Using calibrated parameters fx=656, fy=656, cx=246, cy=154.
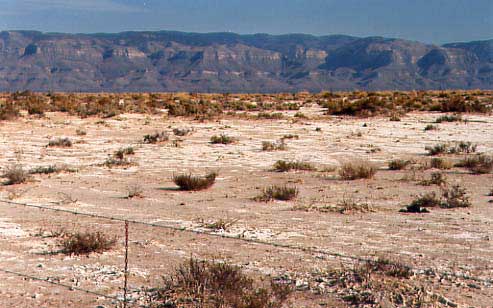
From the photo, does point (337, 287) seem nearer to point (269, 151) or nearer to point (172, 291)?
point (172, 291)

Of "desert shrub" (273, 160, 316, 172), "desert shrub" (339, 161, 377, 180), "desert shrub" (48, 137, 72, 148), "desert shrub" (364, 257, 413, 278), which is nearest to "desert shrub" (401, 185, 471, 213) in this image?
"desert shrub" (339, 161, 377, 180)

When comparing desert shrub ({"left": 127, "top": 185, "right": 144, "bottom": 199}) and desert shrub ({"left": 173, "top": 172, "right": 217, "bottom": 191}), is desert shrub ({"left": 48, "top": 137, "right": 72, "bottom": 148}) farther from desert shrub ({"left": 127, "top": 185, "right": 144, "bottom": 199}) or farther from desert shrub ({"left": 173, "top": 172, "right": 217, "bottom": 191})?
desert shrub ({"left": 173, "top": 172, "right": 217, "bottom": 191})

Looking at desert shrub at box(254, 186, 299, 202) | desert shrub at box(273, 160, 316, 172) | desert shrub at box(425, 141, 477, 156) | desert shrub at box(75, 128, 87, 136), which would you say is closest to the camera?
desert shrub at box(254, 186, 299, 202)

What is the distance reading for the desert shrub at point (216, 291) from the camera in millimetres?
7902

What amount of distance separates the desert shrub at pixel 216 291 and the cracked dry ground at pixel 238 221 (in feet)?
1.07

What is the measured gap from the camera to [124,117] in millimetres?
39000

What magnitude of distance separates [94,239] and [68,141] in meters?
16.3

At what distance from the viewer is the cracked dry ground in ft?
30.0

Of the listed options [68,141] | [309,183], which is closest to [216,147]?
[68,141]

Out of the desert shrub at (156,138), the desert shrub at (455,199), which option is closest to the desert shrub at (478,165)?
the desert shrub at (455,199)

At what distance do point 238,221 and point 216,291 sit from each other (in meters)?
4.77

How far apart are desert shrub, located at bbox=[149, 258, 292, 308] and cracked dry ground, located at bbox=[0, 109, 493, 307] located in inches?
12.9

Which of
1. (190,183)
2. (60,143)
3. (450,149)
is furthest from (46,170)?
(450,149)

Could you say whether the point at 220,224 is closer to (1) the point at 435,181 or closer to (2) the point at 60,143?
(1) the point at 435,181
